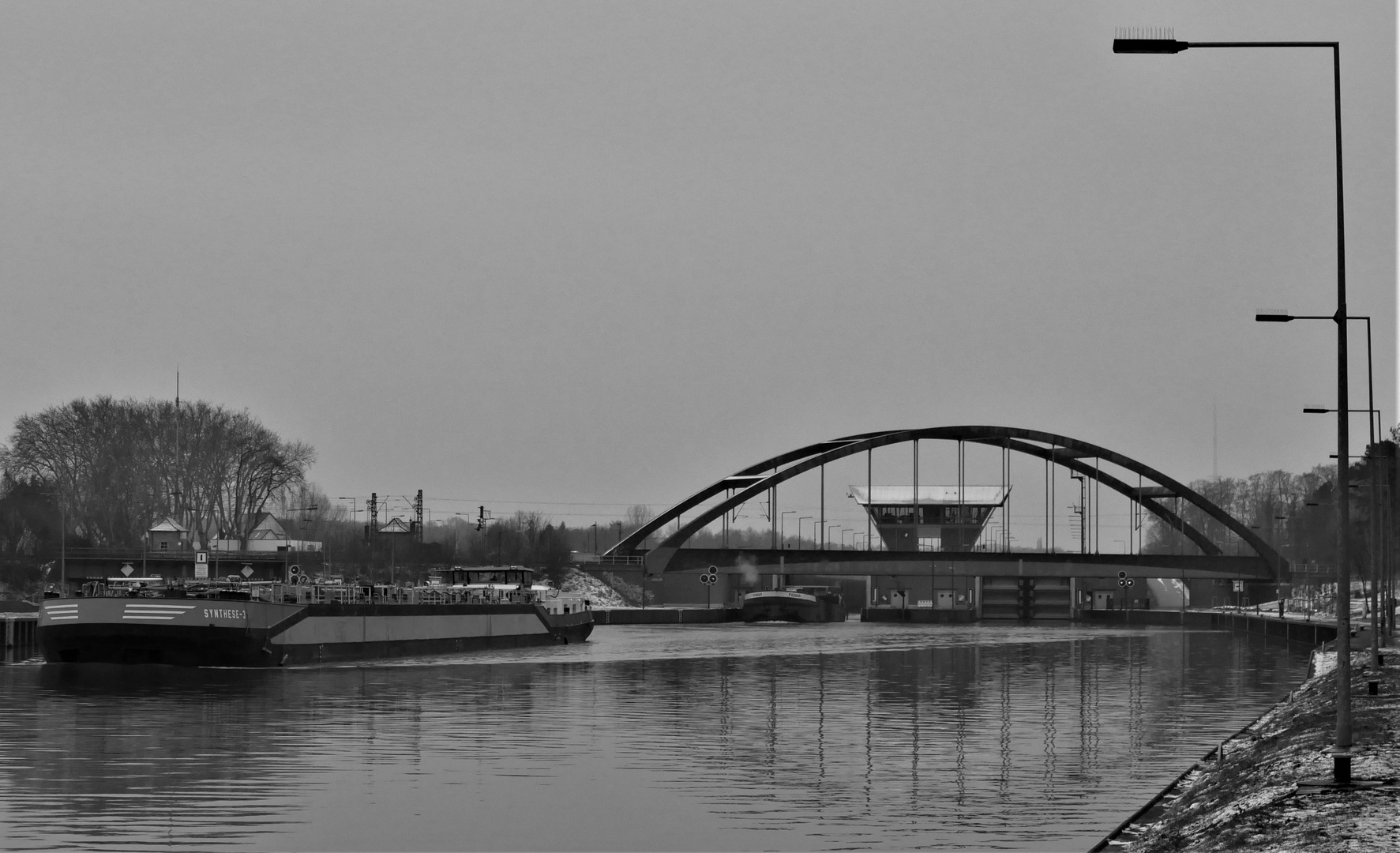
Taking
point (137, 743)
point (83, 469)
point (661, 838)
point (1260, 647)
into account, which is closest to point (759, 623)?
point (1260, 647)

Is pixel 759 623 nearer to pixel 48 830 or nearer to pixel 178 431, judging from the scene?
pixel 178 431

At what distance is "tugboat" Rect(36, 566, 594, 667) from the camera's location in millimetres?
60094

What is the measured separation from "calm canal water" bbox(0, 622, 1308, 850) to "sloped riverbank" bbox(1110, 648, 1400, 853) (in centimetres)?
141

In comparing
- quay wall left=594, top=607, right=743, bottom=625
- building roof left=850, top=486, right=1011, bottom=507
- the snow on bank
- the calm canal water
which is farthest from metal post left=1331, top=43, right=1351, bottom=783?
building roof left=850, top=486, right=1011, bottom=507

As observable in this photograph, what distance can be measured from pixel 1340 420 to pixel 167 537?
454 ft

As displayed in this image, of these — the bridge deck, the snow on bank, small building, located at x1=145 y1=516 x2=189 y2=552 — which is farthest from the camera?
the snow on bank

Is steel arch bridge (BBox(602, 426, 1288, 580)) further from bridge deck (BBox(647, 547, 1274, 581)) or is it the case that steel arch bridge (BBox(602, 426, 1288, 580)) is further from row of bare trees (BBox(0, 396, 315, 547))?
row of bare trees (BBox(0, 396, 315, 547))

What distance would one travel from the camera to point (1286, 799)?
1991 centimetres

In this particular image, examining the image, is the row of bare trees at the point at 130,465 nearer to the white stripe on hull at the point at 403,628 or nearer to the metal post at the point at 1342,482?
the white stripe on hull at the point at 403,628

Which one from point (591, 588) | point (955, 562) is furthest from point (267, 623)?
point (591, 588)

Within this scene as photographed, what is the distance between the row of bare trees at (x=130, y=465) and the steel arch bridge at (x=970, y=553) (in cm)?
3807

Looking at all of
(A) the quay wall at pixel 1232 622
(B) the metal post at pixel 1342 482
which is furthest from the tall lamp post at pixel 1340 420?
(A) the quay wall at pixel 1232 622

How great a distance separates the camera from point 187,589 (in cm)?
6725

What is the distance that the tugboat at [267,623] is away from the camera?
60.1 m
